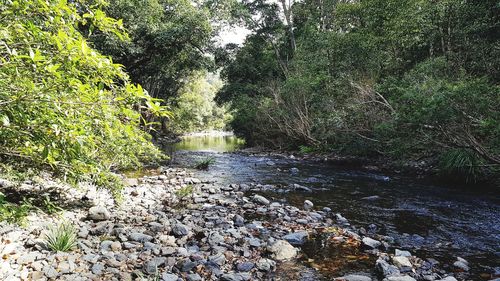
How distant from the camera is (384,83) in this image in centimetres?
1409

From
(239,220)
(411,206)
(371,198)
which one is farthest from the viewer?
(371,198)

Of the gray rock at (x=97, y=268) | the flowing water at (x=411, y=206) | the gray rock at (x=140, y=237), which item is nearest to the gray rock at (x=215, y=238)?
the gray rock at (x=140, y=237)

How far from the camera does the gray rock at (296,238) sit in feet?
18.4

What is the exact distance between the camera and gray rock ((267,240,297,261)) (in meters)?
4.99

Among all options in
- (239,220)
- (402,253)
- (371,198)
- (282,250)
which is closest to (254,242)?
(282,250)

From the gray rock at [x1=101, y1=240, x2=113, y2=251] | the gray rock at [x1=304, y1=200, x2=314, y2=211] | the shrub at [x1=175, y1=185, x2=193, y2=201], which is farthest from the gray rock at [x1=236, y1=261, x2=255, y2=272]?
the shrub at [x1=175, y1=185, x2=193, y2=201]

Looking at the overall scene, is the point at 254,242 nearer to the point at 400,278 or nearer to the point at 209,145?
the point at 400,278

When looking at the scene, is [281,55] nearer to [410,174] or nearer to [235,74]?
[235,74]

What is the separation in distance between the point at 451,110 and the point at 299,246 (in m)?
6.74

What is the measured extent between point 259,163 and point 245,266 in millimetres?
11647

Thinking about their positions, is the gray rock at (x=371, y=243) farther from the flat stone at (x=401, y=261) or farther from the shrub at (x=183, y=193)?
the shrub at (x=183, y=193)

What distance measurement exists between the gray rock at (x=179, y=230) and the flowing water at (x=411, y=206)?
3.61 metres

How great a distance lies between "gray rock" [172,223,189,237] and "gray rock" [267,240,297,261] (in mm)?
1532

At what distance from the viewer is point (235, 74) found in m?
30.0
